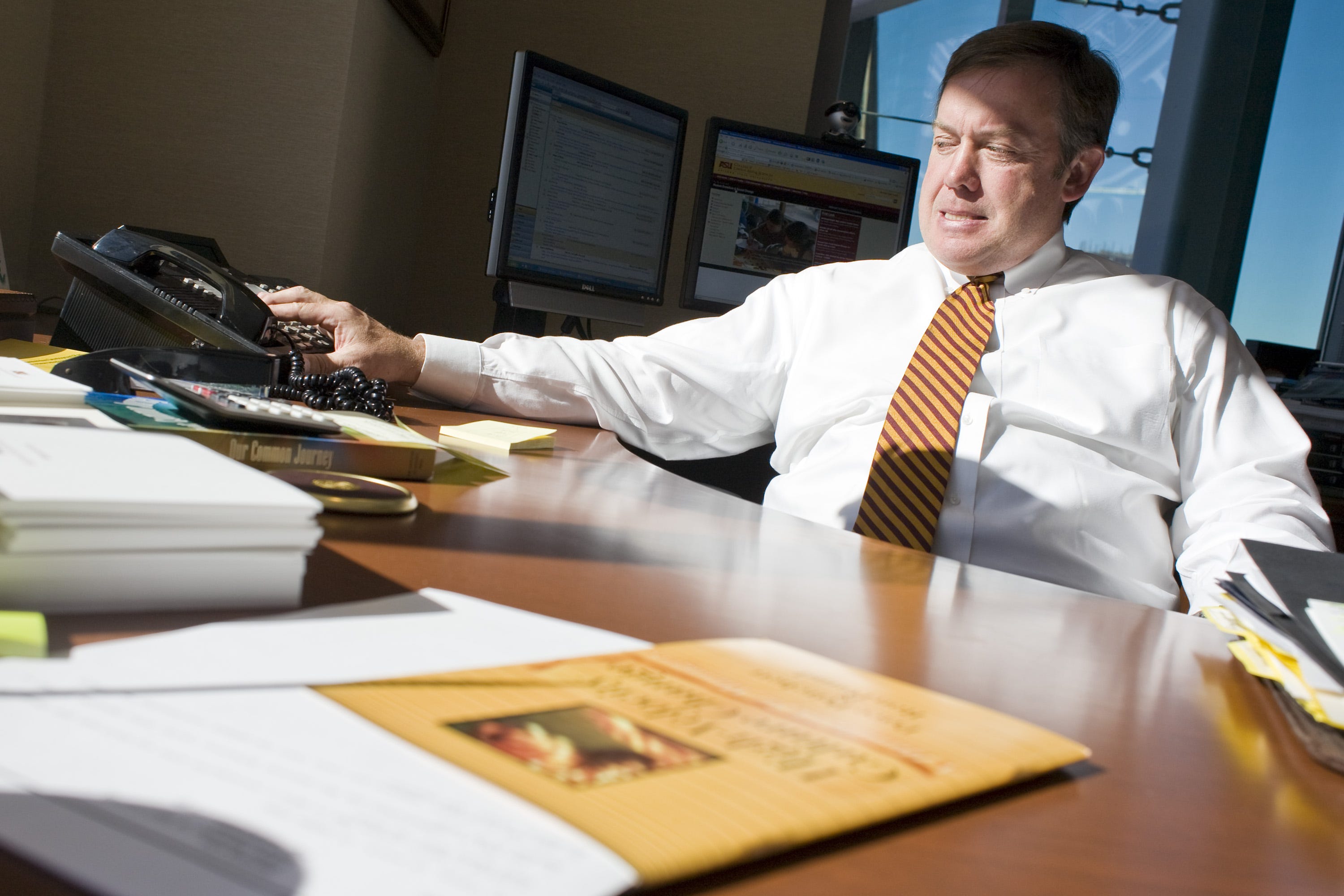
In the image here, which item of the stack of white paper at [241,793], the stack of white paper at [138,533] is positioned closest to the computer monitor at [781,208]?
the stack of white paper at [138,533]

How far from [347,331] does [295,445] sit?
0.58 meters

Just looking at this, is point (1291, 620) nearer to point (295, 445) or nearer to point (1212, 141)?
point (295, 445)

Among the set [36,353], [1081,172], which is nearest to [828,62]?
[1081,172]

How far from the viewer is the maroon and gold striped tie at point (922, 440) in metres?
1.38

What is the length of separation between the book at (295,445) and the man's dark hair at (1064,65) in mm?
1190

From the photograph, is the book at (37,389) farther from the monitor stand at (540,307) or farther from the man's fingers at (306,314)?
the monitor stand at (540,307)

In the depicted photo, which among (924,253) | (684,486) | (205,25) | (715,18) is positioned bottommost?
(684,486)

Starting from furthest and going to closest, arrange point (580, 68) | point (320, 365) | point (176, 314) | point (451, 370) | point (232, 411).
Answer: point (580, 68)
point (451, 370)
point (320, 365)
point (176, 314)
point (232, 411)

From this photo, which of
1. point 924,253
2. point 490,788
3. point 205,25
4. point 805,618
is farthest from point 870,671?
point 205,25

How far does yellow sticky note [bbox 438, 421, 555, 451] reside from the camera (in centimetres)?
110

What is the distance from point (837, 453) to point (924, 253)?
404 mm

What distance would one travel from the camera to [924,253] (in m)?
1.69

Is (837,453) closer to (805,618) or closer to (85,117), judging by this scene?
(805,618)

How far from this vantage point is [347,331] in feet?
4.24
